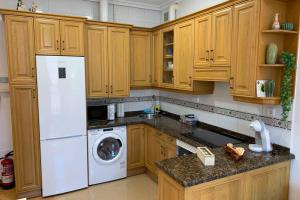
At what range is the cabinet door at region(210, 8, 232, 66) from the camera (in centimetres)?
236

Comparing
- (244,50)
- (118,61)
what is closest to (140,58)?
(118,61)

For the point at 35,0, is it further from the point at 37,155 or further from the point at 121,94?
the point at 37,155

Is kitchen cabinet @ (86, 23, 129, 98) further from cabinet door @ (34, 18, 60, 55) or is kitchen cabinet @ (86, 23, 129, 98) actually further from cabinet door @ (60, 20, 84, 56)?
cabinet door @ (34, 18, 60, 55)

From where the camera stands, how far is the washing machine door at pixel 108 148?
330 cm

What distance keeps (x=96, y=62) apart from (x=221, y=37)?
182cm

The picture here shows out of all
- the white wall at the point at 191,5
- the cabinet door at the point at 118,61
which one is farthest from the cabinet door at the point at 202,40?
the cabinet door at the point at 118,61

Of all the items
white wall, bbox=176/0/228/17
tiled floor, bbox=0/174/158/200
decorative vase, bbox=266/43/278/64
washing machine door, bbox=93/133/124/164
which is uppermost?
white wall, bbox=176/0/228/17

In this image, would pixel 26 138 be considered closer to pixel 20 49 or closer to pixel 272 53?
pixel 20 49

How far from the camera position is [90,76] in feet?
11.0

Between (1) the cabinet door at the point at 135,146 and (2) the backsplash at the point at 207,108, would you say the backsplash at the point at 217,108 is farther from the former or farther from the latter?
(1) the cabinet door at the point at 135,146

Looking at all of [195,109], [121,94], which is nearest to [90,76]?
[121,94]

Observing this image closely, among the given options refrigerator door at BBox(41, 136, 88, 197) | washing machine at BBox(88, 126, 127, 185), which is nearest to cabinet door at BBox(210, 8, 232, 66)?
washing machine at BBox(88, 126, 127, 185)

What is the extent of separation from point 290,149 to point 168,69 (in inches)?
79.2

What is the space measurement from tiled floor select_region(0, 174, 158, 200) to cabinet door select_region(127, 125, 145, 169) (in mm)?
295
